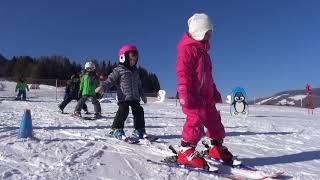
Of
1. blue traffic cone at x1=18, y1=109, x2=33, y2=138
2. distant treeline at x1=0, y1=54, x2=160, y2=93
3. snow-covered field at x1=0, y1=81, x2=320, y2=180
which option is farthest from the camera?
distant treeline at x1=0, y1=54, x2=160, y2=93

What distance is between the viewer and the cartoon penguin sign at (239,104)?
17172 millimetres

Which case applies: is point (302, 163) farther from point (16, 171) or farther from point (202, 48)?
point (16, 171)

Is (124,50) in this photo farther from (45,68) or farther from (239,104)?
(45,68)

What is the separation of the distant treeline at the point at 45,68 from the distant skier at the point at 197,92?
7368cm

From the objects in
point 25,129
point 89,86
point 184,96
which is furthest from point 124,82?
point 89,86

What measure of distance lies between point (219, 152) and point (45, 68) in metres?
84.5

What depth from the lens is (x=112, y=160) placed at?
18.1ft

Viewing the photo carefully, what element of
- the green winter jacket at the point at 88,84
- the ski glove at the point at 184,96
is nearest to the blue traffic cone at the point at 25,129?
the ski glove at the point at 184,96

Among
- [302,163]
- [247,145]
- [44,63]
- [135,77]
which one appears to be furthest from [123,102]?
[44,63]

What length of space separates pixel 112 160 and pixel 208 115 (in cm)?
136

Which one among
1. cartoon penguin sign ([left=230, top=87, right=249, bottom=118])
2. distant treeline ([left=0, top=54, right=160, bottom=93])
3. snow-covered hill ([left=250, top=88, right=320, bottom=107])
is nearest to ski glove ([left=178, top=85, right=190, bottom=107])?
cartoon penguin sign ([left=230, top=87, right=249, bottom=118])

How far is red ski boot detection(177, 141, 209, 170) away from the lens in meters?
5.24

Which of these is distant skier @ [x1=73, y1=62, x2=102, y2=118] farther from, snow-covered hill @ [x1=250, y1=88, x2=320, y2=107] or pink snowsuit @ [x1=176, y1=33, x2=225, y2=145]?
snow-covered hill @ [x1=250, y1=88, x2=320, y2=107]

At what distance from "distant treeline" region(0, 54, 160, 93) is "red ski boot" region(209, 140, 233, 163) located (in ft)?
242
